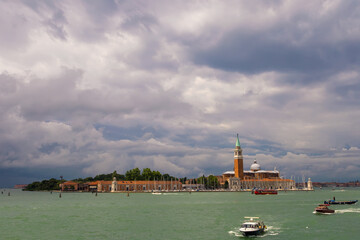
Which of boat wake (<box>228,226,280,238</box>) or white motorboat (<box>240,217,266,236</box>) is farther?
boat wake (<box>228,226,280,238</box>)

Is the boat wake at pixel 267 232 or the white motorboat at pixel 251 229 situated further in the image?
the boat wake at pixel 267 232

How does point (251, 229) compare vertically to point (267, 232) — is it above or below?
above

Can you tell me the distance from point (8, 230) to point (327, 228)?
113 feet

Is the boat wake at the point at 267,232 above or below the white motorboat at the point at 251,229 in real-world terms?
below

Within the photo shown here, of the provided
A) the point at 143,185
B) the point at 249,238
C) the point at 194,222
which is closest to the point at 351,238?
the point at 249,238

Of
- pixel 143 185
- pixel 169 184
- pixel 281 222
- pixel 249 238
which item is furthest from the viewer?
pixel 169 184

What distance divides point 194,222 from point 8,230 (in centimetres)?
2109

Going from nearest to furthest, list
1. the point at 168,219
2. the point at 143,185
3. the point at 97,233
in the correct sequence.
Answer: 1. the point at 97,233
2. the point at 168,219
3. the point at 143,185

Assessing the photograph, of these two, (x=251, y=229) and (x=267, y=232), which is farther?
(x=267, y=232)

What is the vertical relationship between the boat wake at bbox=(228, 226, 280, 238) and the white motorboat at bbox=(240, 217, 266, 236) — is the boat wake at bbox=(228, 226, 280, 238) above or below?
below

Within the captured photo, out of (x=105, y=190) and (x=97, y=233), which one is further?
(x=105, y=190)

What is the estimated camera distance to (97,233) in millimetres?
36969

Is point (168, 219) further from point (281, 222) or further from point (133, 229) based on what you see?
point (281, 222)

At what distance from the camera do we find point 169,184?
190125 mm
